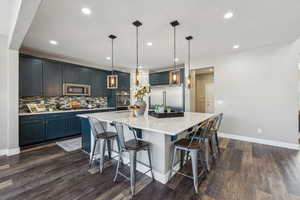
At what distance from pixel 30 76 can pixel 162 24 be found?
153 inches

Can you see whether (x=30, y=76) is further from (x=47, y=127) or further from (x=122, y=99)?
(x=122, y=99)

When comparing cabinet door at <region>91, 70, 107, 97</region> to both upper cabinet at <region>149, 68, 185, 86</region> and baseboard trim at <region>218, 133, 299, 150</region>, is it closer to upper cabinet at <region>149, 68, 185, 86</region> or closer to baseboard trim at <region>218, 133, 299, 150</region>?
upper cabinet at <region>149, 68, 185, 86</region>

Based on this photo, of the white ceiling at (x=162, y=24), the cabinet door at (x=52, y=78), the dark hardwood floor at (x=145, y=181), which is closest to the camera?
the dark hardwood floor at (x=145, y=181)

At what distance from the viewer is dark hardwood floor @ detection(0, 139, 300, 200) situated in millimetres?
1766

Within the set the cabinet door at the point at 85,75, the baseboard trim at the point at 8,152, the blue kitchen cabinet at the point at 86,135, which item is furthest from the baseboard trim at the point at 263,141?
the baseboard trim at the point at 8,152

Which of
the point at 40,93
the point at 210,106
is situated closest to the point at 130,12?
the point at 40,93

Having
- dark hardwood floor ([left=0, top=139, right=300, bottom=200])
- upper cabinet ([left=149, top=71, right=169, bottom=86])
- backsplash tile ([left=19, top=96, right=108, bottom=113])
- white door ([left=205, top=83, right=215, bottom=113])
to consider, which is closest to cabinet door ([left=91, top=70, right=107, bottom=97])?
backsplash tile ([left=19, top=96, right=108, bottom=113])

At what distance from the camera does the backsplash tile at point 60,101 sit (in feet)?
12.9

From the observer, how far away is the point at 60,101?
15.2 feet

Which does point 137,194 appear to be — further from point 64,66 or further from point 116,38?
point 64,66

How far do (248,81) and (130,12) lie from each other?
3721mm

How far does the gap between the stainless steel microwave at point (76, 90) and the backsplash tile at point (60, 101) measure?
39 cm

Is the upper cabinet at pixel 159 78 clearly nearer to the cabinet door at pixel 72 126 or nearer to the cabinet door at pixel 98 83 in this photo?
the cabinet door at pixel 98 83

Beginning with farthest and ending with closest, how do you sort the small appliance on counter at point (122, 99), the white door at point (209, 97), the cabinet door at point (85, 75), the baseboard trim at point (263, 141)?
the white door at point (209, 97)
the small appliance on counter at point (122, 99)
the cabinet door at point (85, 75)
the baseboard trim at point (263, 141)
